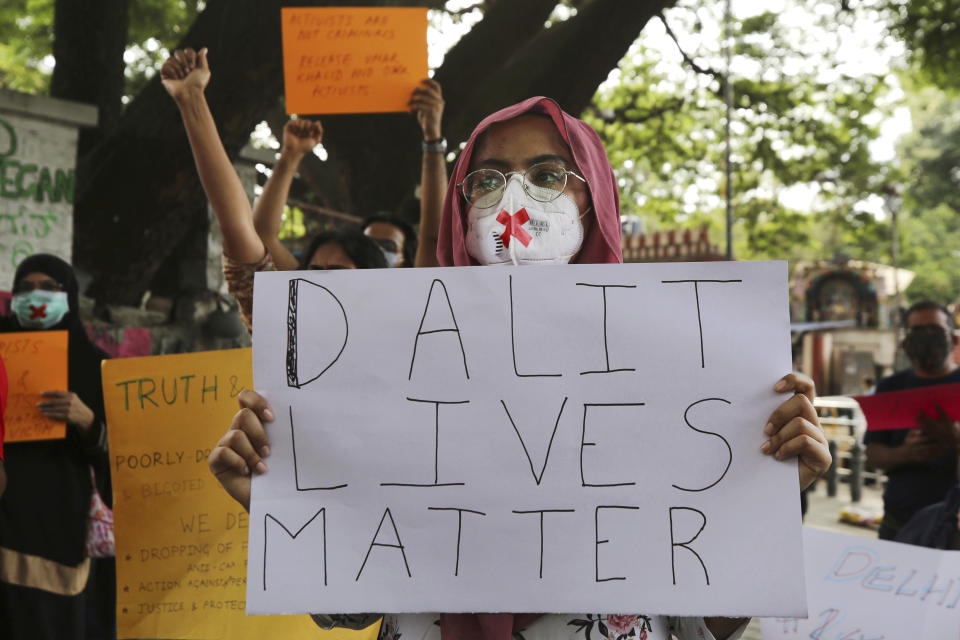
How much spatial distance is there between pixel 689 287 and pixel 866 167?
14.2 m

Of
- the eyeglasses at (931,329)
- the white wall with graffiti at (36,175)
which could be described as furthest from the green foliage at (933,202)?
the white wall with graffiti at (36,175)

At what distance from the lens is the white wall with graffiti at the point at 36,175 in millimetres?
5055

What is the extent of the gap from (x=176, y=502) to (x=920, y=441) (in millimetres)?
3047

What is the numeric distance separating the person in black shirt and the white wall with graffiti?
5067 millimetres

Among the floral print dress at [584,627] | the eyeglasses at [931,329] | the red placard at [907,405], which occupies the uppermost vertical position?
the eyeglasses at [931,329]

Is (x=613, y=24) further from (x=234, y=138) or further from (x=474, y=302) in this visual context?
(x=474, y=302)

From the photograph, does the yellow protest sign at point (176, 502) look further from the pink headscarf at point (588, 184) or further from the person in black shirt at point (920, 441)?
the person in black shirt at point (920, 441)

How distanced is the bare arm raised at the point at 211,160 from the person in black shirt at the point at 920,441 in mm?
2843

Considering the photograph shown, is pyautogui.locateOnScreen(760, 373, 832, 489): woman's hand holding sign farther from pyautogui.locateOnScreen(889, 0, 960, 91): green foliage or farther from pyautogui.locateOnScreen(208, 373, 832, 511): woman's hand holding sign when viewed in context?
pyautogui.locateOnScreen(889, 0, 960, 91): green foliage

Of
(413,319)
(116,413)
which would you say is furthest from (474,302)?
(116,413)

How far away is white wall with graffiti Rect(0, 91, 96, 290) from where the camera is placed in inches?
199

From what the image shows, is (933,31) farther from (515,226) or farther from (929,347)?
(515,226)

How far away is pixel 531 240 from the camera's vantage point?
5.10 feet

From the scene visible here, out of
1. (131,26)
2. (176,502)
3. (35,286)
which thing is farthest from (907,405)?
(131,26)
